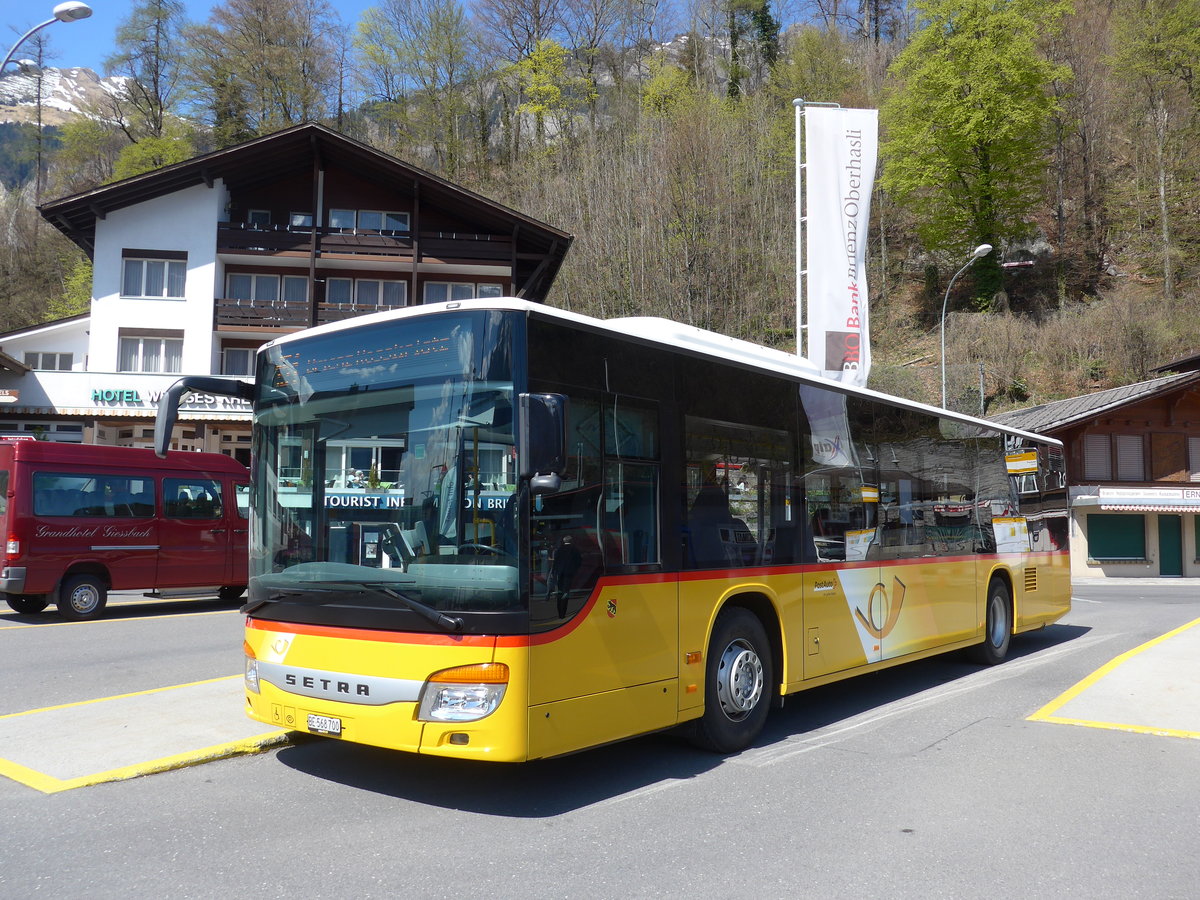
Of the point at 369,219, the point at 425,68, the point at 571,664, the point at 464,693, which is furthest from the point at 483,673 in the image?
the point at 425,68

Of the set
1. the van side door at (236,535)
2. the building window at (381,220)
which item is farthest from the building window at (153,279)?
the van side door at (236,535)

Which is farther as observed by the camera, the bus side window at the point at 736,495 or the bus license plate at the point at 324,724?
the bus side window at the point at 736,495

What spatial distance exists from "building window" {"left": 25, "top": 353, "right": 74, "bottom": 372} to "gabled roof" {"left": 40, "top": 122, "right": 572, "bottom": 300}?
5658 millimetres

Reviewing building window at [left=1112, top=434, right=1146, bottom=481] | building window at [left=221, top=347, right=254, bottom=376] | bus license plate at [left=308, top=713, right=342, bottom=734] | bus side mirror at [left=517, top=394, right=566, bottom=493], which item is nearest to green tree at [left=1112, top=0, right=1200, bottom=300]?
building window at [left=1112, top=434, right=1146, bottom=481]

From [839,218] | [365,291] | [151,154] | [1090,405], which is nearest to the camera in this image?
[839,218]

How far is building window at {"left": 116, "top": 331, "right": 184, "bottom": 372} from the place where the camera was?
33875 mm

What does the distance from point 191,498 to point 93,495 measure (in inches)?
63.9

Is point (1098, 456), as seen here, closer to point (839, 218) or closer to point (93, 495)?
point (839, 218)

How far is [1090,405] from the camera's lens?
35.1 meters

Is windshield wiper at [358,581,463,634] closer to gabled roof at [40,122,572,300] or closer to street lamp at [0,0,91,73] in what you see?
street lamp at [0,0,91,73]

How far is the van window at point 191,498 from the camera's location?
15.5 meters

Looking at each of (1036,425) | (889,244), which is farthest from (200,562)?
(889,244)

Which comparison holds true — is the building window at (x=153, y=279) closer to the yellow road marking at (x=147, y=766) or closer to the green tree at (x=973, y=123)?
the yellow road marking at (x=147, y=766)

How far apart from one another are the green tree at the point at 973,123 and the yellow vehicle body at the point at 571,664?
4484 cm
